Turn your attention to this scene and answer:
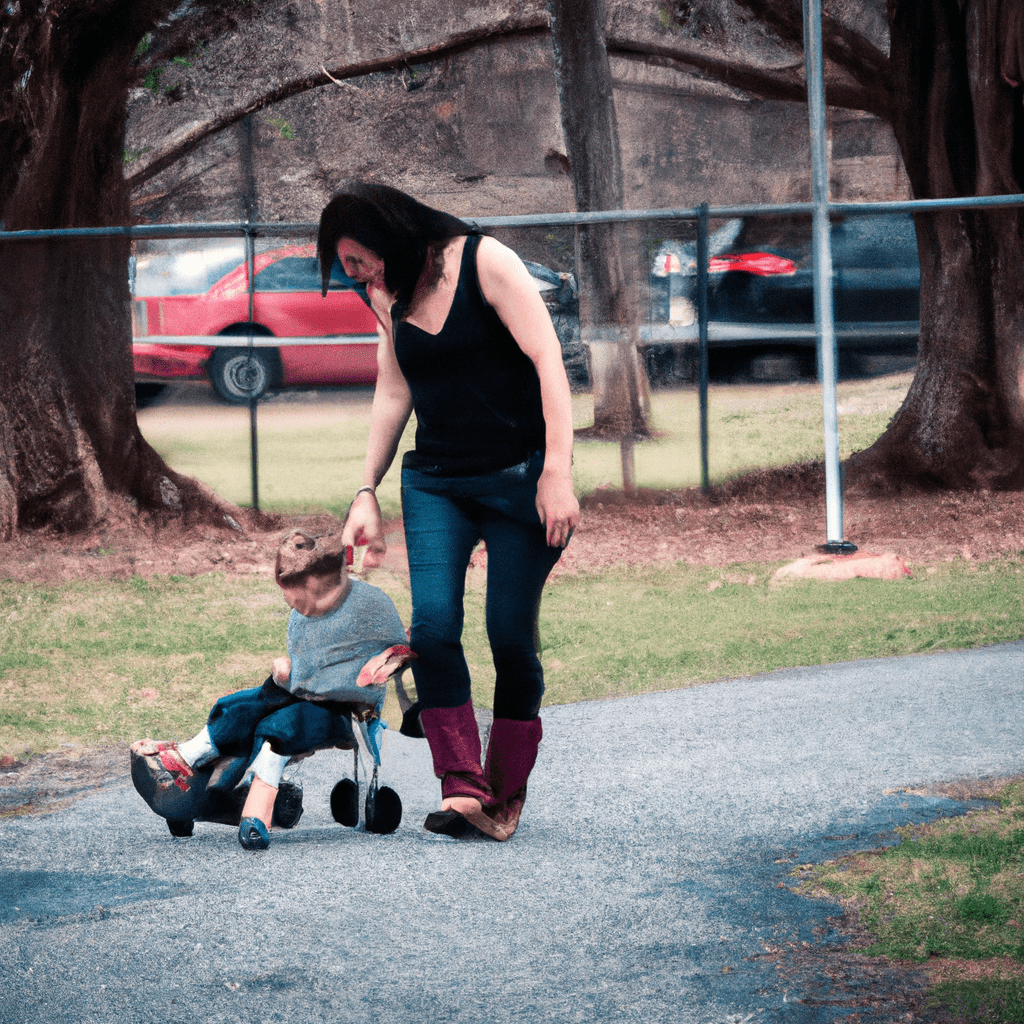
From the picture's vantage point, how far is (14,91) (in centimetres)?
849

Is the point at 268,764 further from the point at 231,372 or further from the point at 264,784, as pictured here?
the point at 231,372

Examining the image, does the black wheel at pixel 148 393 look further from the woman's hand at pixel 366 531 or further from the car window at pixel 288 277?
the woman's hand at pixel 366 531

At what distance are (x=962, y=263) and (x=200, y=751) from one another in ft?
25.4

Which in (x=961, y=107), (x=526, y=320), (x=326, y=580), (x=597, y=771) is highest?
(x=961, y=107)

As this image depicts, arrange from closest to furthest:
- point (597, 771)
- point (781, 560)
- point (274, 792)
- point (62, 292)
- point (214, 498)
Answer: point (274, 792) → point (597, 771) → point (781, 560) → point (62, 292) → point (214, 498)

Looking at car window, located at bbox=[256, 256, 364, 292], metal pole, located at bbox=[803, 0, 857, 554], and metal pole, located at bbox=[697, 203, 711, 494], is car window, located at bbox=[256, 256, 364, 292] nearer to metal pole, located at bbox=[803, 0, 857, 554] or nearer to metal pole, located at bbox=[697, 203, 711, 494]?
metal pole, located at bbox=[697, 203, 711, 494]

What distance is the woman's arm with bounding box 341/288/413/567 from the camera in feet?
12.7

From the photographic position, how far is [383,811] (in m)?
3.96

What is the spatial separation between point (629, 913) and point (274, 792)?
100 cm

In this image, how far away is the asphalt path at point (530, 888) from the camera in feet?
9.73

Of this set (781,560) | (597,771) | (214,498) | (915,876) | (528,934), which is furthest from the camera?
(214,498)

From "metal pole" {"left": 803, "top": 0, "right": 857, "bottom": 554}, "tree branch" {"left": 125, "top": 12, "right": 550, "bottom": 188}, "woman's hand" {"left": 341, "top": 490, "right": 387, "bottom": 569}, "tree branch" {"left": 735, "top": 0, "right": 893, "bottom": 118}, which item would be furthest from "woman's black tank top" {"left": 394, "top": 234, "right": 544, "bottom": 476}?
"tree branch" {"left": 125, "top": 12, "right": 550, "bottom": 188}

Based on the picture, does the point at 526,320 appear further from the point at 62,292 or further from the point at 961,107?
the point at 961,107

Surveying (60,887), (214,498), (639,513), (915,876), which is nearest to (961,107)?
(639,513)
